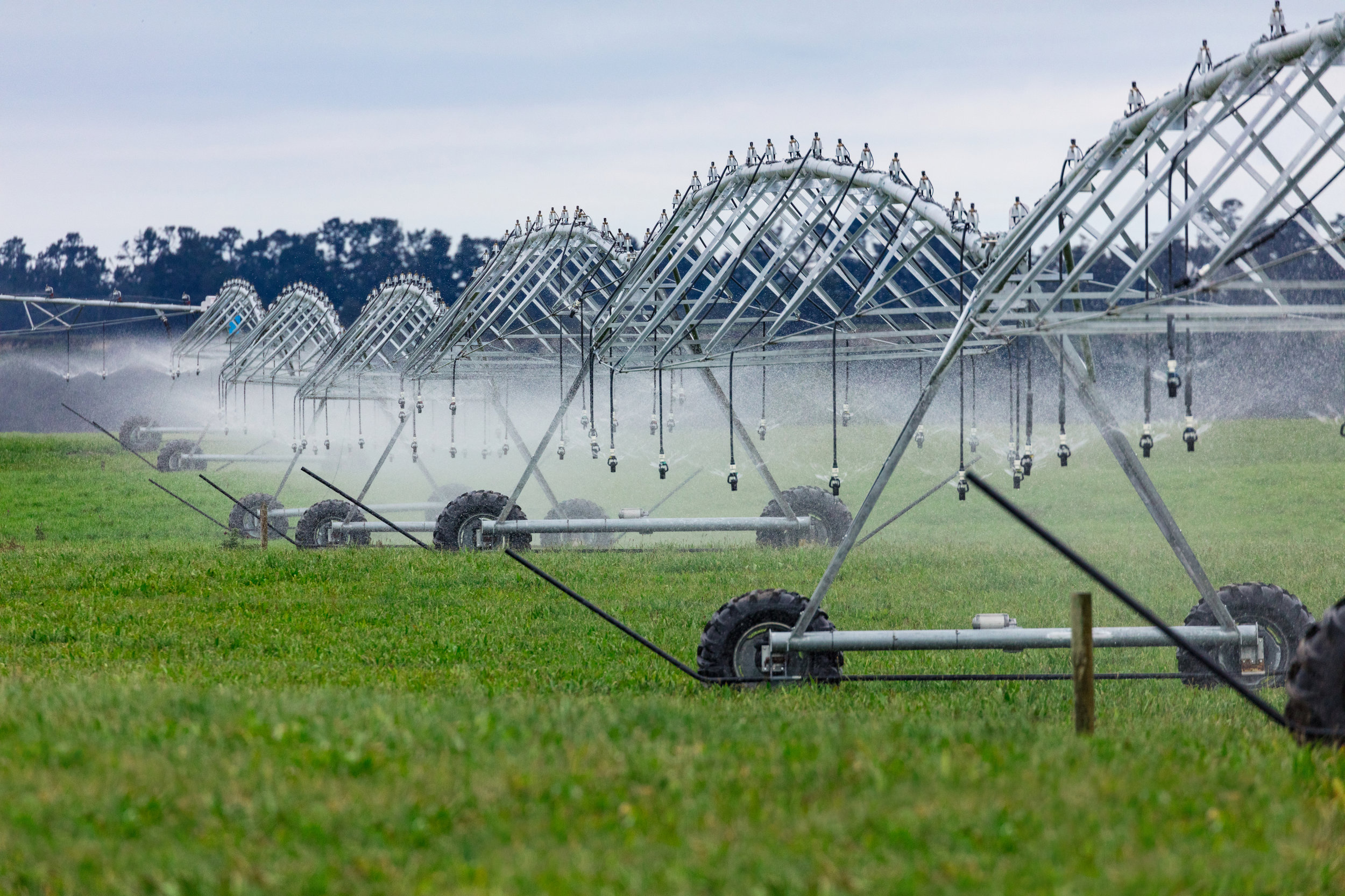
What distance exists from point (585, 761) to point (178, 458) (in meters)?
32.8

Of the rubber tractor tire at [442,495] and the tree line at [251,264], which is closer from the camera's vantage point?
the rubber tractor tire at [442,495]

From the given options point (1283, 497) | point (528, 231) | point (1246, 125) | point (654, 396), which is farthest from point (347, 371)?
point (1246, 125)

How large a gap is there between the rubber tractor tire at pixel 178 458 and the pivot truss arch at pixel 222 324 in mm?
1797

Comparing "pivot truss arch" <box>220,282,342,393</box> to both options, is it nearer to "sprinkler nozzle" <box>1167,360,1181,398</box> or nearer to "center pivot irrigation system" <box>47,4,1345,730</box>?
"center pivot irrigation system" <box>47,4,1345,730</box>

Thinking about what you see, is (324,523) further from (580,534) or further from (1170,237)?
(1170,237)

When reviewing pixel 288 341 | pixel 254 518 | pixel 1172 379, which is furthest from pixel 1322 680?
pixel 288 341

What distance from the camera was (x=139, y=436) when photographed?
4075 cm

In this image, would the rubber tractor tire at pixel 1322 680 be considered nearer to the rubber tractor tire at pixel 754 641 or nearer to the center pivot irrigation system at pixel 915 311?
the center pivot irrigation system at pixel 915 311

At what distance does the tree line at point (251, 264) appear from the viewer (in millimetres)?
72250

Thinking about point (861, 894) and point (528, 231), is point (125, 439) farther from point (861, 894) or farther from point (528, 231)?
point (861, 894)

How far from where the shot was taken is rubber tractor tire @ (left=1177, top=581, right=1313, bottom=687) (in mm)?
8508

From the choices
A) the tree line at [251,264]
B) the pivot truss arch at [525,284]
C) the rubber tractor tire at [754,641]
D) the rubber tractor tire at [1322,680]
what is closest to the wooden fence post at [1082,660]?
the rubber tractor tire at [1322,680]

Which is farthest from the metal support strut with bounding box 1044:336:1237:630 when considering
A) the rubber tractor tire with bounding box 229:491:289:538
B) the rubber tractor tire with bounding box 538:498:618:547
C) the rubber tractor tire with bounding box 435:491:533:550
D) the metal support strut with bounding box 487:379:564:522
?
the rubber tractor tire with bounding box 229:491:289:538

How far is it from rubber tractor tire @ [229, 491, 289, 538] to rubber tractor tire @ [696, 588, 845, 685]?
1407 cm
